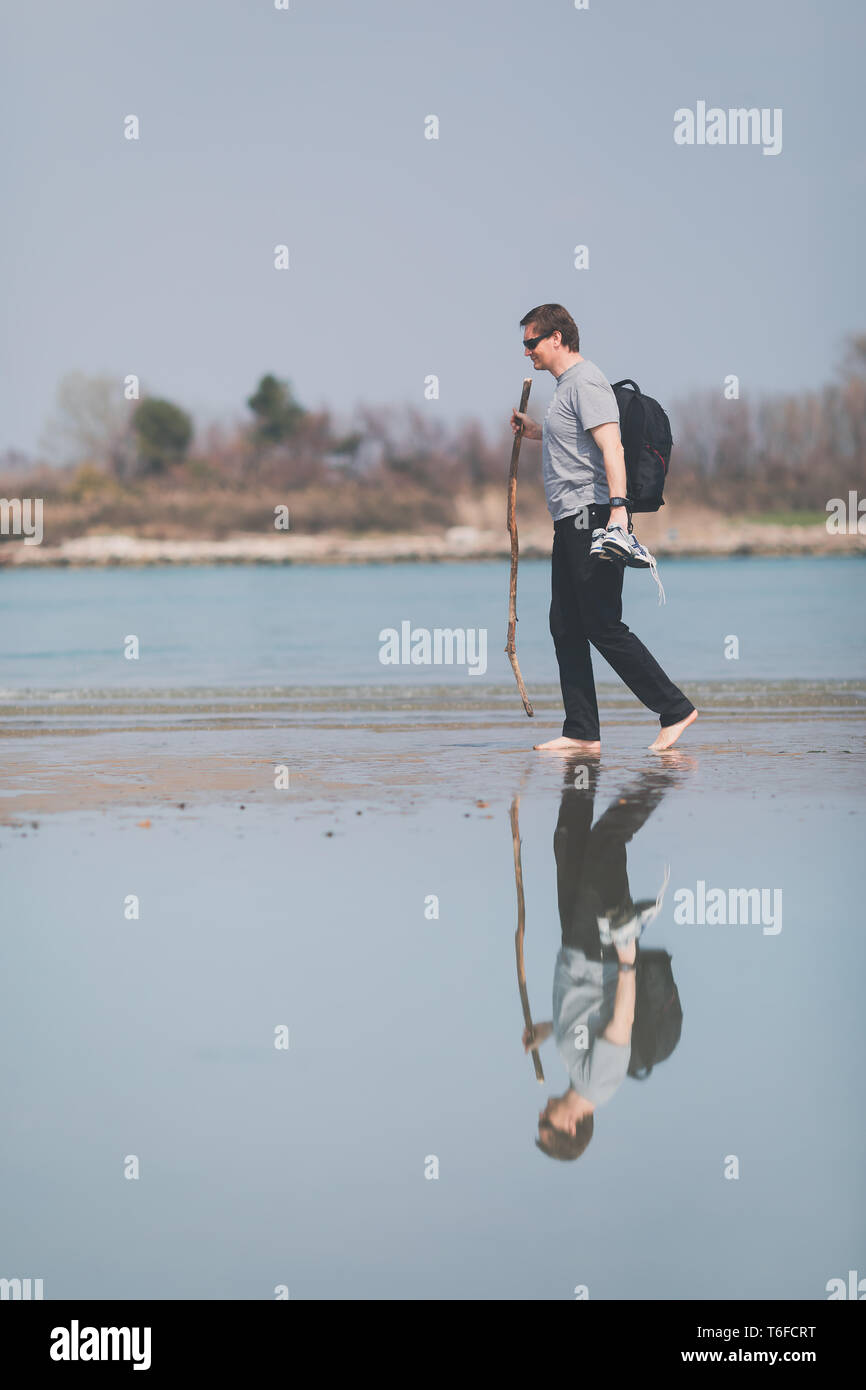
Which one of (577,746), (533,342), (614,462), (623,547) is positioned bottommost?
(577,746)

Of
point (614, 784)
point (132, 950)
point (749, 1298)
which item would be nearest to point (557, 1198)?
point (749, 1298)

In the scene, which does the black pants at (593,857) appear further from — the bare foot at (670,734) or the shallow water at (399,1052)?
the bare foot at (670,734)

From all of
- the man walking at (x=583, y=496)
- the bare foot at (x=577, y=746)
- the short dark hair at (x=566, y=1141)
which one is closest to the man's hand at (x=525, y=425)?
the man walking at (x=583, y=496)

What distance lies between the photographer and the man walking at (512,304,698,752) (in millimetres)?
8984

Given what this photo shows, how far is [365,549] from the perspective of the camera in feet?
300

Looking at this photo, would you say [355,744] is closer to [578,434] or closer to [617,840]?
[578,434]

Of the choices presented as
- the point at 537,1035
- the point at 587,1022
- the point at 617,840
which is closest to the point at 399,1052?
the point at 537,1035

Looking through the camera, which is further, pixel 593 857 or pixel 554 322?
pixel 554 322

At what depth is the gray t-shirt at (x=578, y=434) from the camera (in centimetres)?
898

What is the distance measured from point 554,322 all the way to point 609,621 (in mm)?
1475

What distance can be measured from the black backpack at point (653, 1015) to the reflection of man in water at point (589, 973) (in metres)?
0.02

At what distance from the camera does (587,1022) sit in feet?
13.9

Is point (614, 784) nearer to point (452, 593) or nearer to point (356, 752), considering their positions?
point (356, 752)

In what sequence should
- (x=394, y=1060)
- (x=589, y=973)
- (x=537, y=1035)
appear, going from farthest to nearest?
(x=589, y=973)
(x=537, y=1035)
(x=394, y=1060)
